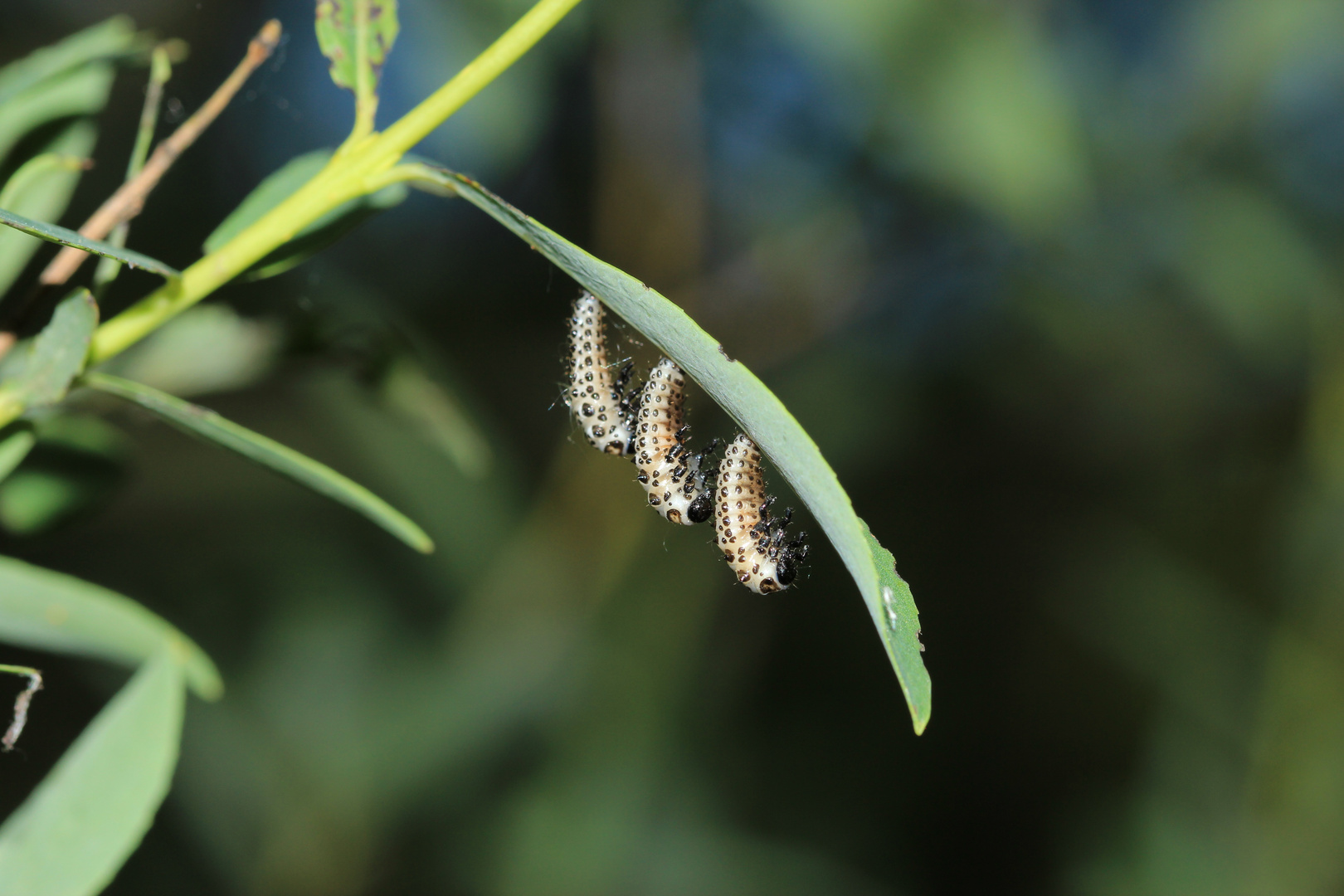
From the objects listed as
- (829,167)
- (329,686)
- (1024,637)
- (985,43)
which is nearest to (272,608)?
(329,686)

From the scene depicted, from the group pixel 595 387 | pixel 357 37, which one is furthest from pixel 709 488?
pixel 357 37

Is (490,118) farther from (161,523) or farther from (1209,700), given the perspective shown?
(1209,700)

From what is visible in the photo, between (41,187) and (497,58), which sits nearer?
(497,58)

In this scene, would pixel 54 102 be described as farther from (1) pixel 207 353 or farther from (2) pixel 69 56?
(1) pixel 207 353

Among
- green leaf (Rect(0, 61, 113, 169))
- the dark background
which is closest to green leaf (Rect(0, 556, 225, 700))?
green leaf (Rect(0, 61, 113, 169))

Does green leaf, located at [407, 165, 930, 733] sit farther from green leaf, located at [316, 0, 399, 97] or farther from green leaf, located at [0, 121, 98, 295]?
green leaf, located at [0, 121, 98, 295]
